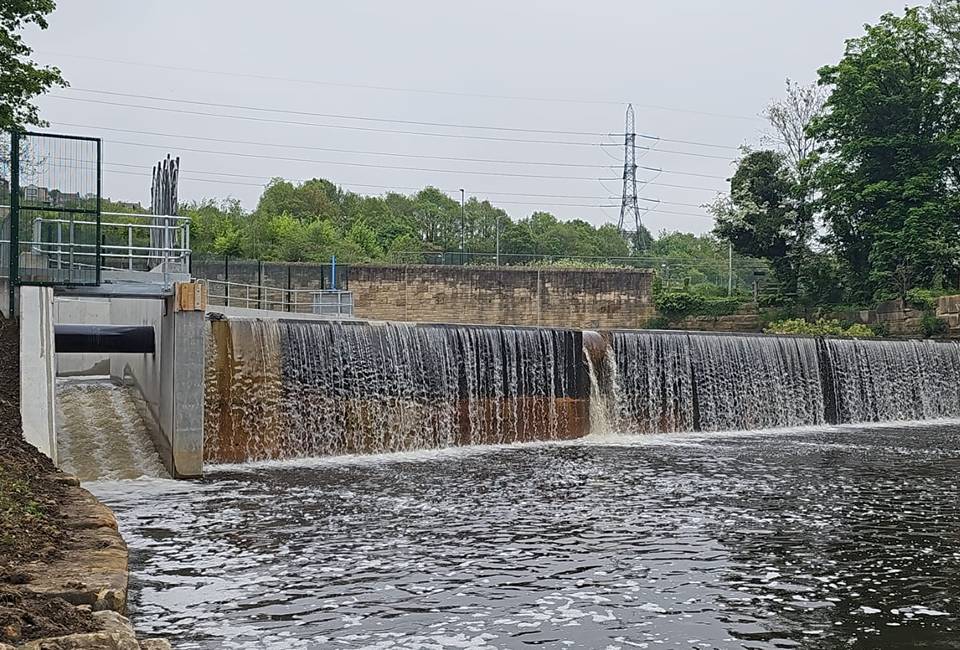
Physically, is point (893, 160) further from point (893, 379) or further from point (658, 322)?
point (893, 379)

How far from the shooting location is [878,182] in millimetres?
32062

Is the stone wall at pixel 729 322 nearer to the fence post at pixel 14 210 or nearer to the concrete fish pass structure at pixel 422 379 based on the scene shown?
the concrete fish pass structure at pixel 422 379

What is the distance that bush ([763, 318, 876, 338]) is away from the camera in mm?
28953

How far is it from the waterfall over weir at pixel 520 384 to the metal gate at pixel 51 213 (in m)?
2.32

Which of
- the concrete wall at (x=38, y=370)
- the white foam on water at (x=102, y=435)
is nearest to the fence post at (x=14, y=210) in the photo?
the concrete wall at (x=38, y=370)

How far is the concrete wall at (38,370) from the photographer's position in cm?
1079

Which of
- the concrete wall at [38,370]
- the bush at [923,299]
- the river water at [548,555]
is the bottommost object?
the river water at [548,555]

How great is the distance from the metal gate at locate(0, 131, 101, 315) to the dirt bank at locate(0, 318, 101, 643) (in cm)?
234

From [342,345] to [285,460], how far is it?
2251mm

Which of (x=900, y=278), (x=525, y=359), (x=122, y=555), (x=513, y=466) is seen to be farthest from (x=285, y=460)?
(x=900, y=278)

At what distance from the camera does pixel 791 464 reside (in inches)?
564

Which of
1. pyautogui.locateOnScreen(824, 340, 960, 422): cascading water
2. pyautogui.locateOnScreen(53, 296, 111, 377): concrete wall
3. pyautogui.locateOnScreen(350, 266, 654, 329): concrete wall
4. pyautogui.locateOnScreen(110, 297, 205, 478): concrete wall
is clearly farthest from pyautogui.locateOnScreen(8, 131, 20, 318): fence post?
pyautogui.locateOnScreen(350, 266, 654, 329): concrete wall

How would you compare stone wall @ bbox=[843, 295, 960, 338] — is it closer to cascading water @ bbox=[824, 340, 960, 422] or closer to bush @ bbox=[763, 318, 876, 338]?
bush @ bbox=[763, 318, 876, 338]

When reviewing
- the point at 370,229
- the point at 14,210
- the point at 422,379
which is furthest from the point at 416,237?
the point at 14,210
